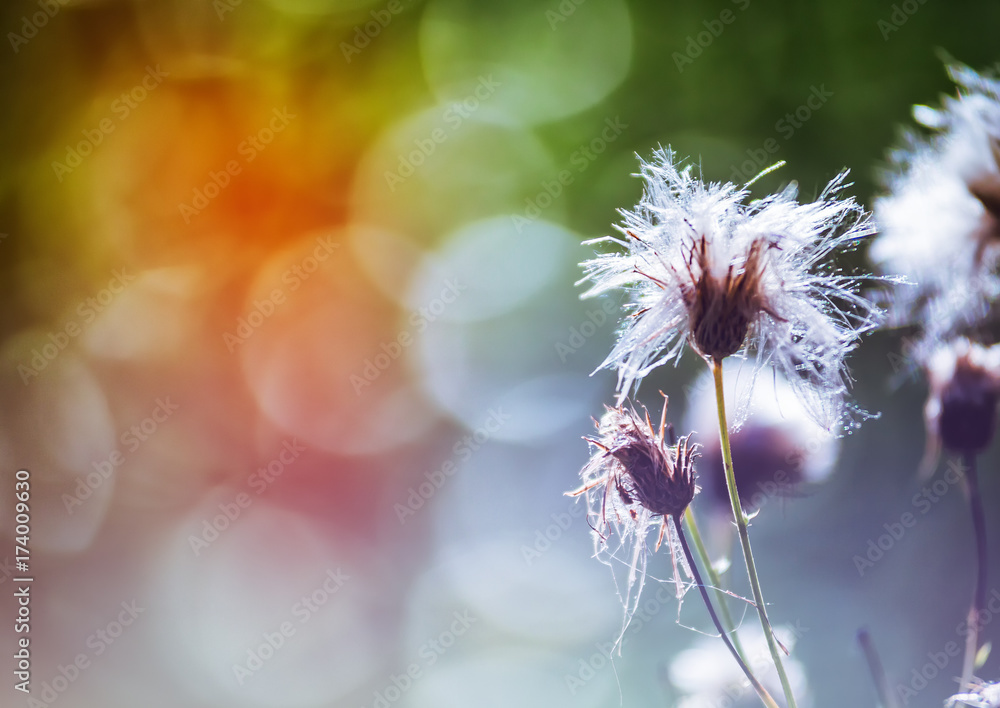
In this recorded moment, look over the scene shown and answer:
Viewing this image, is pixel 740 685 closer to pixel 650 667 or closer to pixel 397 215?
pixel 650 667

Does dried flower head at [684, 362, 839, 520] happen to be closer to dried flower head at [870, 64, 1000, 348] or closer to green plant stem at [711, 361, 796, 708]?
dried flower head at [870, 64, 1000, 348]

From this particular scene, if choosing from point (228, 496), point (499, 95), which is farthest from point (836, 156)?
point (228, 496)

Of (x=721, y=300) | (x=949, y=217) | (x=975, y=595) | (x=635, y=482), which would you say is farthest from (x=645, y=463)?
(x=949, y=217)

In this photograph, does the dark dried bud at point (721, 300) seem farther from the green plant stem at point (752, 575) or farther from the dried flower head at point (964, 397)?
the dried flower head at point (964, 397)

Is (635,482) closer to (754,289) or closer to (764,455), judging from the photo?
(754,289)

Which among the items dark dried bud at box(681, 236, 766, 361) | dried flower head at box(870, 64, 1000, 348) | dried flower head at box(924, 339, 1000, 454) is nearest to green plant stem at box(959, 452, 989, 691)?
dried flower head at box(924, 339, 1000, 454)

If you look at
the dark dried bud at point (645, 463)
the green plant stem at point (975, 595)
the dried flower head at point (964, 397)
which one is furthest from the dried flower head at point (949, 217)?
the dark dried bud at point (645, 463)
